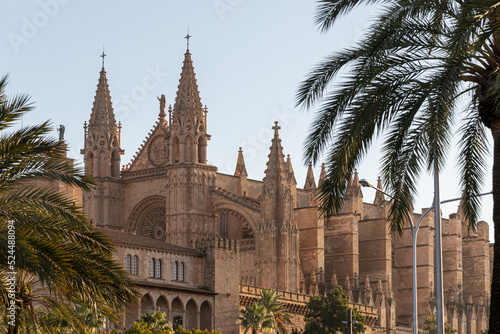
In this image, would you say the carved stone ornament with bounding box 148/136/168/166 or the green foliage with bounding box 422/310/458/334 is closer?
the green foliage with bounding box 422/310/458/334

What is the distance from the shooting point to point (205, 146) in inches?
3221

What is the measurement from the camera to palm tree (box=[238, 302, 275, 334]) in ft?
213

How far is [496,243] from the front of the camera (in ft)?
64.2

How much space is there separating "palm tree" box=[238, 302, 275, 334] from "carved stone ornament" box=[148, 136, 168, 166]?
2367cm

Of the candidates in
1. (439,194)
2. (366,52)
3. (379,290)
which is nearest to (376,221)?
(379,290)

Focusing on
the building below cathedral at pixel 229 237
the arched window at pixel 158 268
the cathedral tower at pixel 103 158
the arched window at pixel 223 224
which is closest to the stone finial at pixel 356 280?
the building below cathedral at pixel 229 237

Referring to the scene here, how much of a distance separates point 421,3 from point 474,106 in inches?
97.9

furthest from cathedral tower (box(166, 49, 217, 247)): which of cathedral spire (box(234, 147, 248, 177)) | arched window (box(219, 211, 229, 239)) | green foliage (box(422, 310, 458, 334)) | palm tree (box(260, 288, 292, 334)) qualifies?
green foliage (box(422, 310, 458, 334))

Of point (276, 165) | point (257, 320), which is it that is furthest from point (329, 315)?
point (276, 165)

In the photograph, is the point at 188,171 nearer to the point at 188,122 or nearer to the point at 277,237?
the point at 188,122

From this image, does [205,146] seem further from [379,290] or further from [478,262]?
[478,262]

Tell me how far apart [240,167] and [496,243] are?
244 ft

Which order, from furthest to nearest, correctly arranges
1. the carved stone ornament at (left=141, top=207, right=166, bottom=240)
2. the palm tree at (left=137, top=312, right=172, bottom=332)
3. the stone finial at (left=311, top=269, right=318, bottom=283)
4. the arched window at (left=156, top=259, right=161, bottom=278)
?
the carved stone ornament at (left=141, top=207, right=166, bottom=240) < the stone finial at (left=311, top=269, right=318, bottom=283) < the arched window at (left=156, top=259, right=161, bottom=278) < the palm tree at (left=137, top=312, right=172, bottom=332)

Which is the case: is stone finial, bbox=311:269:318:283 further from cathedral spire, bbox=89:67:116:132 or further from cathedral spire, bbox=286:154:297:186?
cathedral spire, bbox=89:67:116:132
